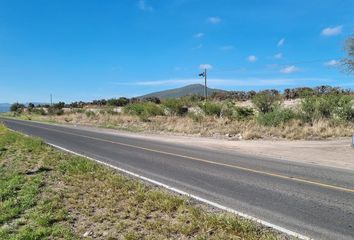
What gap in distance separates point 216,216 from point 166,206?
1.09m

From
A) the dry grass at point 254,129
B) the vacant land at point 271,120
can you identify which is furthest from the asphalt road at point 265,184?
the vacant land at point 271,120

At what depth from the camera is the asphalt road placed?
277 inches

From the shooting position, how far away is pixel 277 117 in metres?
27.6

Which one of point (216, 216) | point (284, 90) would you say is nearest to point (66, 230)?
point (216, 216)

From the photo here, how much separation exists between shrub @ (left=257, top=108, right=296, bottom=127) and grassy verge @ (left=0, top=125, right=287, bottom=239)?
1812cm

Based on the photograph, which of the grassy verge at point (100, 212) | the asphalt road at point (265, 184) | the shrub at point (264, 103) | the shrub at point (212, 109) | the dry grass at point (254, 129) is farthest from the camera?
the shrub at point (212, 109)

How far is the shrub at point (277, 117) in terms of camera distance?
27441 millimetres

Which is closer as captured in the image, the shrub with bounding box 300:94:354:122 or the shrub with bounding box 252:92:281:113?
the shrub with bounding box 300:94:354:122

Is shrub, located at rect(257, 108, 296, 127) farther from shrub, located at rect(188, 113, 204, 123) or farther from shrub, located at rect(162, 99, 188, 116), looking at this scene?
shrub, located at rect(162, 99, 188, 116)

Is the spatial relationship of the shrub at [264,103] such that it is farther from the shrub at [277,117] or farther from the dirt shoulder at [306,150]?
the dirt shoulder at [306,150]

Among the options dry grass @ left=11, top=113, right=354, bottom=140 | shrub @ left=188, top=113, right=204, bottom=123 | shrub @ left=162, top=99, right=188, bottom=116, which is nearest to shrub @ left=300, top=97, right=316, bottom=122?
dry grass @ left=11, top=113, right=354, bottom=140

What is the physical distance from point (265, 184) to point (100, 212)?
4.47 m

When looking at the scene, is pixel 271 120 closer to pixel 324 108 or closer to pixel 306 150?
pixel 324 108

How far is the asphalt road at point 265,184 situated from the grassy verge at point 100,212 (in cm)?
88
